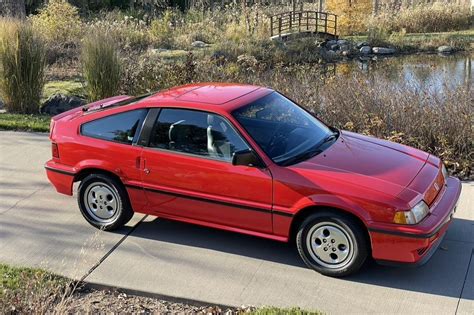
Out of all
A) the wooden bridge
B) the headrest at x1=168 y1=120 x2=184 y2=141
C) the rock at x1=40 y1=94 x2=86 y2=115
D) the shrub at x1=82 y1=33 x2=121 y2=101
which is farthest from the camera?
the wooden bridge

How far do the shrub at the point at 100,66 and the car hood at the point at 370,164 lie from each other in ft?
22.0

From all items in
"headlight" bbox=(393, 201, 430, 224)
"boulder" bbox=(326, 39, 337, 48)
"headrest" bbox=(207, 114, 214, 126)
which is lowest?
"boulder" bbox=(326, 39, 337, 48)

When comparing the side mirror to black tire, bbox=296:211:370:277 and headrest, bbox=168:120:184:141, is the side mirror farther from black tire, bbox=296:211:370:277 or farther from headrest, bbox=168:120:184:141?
headrest, bbox=168:120:184:141

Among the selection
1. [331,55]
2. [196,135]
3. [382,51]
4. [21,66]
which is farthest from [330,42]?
[196,135]

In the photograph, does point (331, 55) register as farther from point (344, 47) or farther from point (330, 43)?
point (330, 43)

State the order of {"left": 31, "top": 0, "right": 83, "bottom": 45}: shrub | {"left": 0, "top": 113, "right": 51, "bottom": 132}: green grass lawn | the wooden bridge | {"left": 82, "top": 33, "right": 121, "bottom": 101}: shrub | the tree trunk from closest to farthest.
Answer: {"left": 0, "top": 113, "right": 51, "bottom": 132}: green grass lawn, {"left": 82, "top": 33, "right": 121, "bottom": 101}: shrub, the tree trunk, {"left": 31, "top": 0, "right": 83, "bottom": 45}: shrub, the wooden bridge

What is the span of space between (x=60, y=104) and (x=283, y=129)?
778 centimetres

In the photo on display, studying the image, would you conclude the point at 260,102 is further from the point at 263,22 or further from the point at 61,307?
the point at 263,22

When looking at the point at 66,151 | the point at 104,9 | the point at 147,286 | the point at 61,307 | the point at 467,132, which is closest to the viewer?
the point at 61,307

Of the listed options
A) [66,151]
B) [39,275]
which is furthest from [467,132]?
[39,275]

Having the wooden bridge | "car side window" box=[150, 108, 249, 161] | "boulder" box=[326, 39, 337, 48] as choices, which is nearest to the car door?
"car side window" box=[150, 108, 249, 161]

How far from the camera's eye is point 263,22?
2961 centimetres

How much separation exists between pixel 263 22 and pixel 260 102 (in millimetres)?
24627

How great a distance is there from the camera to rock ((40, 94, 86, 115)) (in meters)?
12.0
